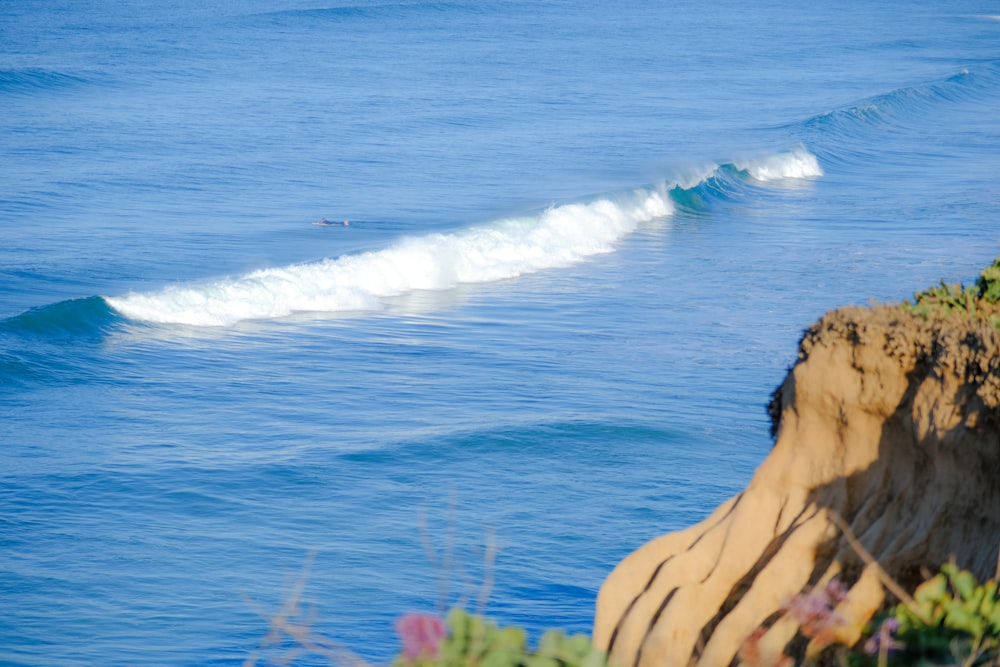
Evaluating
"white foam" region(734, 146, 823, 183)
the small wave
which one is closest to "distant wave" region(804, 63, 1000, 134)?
"white foam" region(734, 146, 823, 183)

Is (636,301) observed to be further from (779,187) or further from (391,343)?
(779,187)

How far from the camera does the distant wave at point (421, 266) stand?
82.1ft

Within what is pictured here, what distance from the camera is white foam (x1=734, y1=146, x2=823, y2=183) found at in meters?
40.2

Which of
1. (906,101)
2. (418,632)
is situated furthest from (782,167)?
(418,632)

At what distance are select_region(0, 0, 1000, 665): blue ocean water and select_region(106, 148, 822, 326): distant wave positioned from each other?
104 millimetres

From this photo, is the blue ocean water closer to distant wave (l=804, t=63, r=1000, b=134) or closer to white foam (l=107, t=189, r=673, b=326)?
white foam (l=107, t=189, r=673, b=326)

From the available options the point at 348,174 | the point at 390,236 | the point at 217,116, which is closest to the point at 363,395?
the point at 390,236

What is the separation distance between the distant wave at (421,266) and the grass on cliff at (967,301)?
1736cm

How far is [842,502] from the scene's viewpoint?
321 inches

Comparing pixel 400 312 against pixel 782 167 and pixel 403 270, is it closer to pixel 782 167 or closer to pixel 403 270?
pixel 403 270

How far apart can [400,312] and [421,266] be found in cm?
323

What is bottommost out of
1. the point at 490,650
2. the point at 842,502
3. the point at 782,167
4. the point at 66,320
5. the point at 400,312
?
the point at 490,650

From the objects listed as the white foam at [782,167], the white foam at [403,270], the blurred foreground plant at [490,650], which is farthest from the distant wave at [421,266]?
the blurred foreground plant at [490,650]

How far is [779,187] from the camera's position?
127 ft
